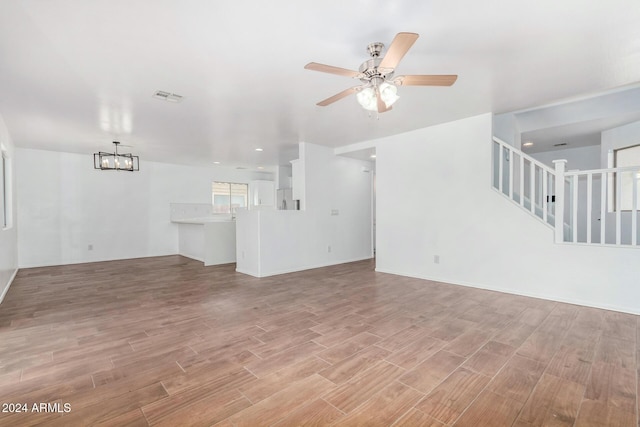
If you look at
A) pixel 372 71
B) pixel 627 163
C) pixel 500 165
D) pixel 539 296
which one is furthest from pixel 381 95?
pixel 627 163

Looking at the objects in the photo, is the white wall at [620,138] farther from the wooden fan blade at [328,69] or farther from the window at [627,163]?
the wooden fan blade at [328,69]

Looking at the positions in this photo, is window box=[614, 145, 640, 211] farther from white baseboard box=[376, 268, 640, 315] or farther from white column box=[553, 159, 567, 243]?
white baseboard box=[376, 268, 640, 315]

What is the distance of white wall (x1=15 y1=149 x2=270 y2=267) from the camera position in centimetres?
610

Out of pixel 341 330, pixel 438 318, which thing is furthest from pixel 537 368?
pixel 341 330

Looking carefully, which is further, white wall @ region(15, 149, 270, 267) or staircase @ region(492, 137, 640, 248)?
white wall @ region(15, 149, 270, 267)

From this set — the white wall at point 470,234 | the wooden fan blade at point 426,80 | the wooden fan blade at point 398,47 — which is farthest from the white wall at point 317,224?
the wooden fan blade at point 398,47

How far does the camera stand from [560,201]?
3.63 m

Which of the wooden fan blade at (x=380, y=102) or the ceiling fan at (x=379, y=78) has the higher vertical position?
the ceiling fan at (x=379, y=78)

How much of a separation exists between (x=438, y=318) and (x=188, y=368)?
239 centimetres

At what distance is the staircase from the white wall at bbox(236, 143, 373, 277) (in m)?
2.91

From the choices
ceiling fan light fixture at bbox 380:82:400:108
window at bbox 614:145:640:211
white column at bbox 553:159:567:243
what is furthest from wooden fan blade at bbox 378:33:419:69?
window at bbox 614:145:640:211

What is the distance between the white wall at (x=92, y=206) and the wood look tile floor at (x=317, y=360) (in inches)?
112

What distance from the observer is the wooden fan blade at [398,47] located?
171 cm

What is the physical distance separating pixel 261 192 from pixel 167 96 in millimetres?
6209
